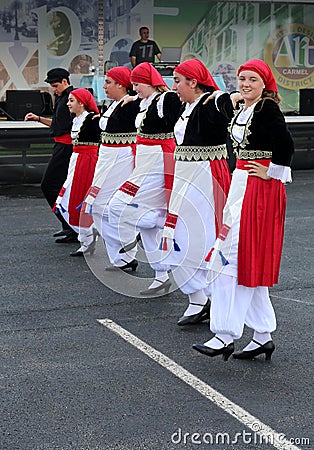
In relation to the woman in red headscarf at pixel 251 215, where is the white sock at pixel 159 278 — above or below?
below

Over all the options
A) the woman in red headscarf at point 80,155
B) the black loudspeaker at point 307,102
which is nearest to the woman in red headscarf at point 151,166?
the woman in red headscarf at point 80,155

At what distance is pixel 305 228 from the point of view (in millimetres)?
10500

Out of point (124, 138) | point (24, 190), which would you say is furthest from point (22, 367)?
point (24, 190)

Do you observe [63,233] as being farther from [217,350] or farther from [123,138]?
[217,350]

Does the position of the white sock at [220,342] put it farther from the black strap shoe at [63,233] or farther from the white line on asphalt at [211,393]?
the black strap shoe at [63,233]

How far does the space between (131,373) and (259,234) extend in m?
1.15

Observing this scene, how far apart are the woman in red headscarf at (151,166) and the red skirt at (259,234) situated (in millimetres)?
1923

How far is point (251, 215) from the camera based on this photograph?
207 inches

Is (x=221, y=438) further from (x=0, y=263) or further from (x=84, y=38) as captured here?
(x=84, y=38)

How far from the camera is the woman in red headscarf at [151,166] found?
7230 mm

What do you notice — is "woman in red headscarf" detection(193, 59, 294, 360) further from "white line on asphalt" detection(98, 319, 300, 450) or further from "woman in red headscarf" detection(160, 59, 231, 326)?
"woman in red headscarf" detection(160, 59, 231, 326)

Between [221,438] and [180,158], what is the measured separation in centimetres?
256

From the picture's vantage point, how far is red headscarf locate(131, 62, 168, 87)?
728cm

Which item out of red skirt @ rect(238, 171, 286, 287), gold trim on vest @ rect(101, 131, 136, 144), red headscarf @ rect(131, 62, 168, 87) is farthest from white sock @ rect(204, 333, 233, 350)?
gold trim on vest @ rect(101, 131, 136, 144)
